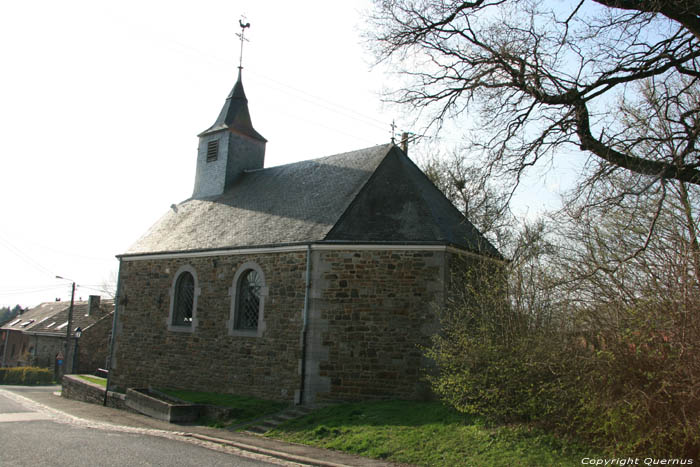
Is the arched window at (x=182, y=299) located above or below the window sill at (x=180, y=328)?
above

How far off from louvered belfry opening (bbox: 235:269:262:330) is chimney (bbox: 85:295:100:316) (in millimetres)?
28565

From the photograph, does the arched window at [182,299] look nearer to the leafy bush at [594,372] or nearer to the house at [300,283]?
the house at [300,283]

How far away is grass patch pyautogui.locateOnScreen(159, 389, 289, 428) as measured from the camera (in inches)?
514

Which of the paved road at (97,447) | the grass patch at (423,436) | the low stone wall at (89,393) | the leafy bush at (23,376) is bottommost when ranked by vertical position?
the leafy bush at (23,376)

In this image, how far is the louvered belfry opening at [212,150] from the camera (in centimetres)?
2205

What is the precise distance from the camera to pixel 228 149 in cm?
2152

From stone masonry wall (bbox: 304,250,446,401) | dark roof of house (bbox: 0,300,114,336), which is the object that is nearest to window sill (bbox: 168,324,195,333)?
stone masonry wall (bbox: 304,250,446,401)

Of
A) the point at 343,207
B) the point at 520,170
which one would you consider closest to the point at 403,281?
the point at 343,207

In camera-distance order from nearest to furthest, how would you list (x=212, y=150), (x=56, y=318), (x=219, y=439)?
(x=219, y=439) < (x=212, y=150) < (x=56, y=318)

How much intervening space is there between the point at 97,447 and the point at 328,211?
8.19m

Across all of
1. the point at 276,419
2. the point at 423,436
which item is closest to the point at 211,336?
the point at 276,419

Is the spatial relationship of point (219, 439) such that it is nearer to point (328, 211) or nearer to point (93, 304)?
point (328, 211)

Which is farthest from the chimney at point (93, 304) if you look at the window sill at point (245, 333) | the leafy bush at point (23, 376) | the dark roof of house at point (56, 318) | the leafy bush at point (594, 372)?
the leafy bush at point (594, 372)

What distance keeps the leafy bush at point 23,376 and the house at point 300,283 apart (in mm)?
18821
